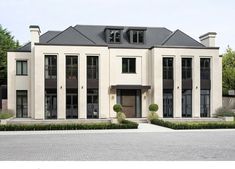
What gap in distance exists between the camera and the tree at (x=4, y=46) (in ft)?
151

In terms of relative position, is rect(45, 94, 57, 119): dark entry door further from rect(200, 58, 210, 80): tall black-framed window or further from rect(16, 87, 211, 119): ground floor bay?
rect(200, 58, 210, 80): tall black-framed window

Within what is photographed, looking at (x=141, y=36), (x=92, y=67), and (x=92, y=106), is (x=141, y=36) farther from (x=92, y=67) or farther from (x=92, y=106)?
(x=92, y=106)

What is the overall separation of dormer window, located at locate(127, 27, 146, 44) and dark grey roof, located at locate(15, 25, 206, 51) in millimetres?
400

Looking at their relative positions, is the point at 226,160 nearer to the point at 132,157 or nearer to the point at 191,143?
the point at 132,157

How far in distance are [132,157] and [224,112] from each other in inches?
877

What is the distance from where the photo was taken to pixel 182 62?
3478 centimetres

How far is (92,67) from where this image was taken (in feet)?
111

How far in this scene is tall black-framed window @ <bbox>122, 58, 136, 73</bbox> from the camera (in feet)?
115

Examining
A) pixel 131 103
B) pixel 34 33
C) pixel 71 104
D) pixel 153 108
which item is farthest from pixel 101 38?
pixel 153 108

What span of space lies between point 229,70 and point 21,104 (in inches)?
1116

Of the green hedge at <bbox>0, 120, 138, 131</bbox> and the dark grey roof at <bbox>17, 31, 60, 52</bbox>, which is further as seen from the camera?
the dark grey roof at <bbox>17, 31, 60, 52</bbox>

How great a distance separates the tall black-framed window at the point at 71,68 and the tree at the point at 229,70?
25.1m

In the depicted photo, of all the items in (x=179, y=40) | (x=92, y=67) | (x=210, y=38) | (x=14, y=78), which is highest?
(x=210, y=38)

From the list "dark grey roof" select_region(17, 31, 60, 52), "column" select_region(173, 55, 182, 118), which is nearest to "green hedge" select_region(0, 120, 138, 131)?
"column" select_region(173, 55, 182, 118)
